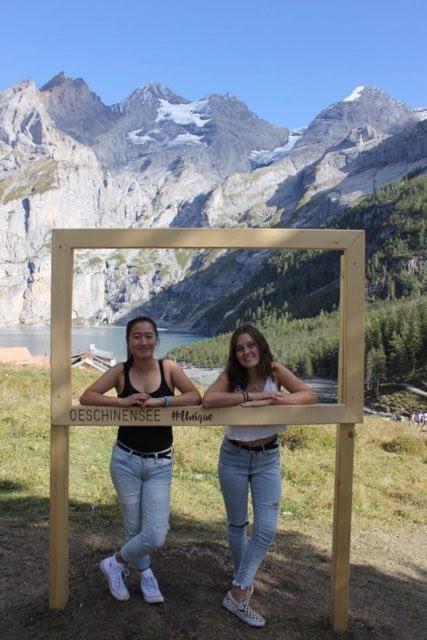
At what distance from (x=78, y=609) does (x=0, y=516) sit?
3.05 metres

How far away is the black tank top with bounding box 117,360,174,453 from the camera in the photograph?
176 inches

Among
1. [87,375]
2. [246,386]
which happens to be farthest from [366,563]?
[87,375]

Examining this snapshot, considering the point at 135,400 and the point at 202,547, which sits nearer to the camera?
the point at 135,400

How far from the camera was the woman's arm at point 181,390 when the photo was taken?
14.5 feet

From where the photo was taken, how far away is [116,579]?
184 inches

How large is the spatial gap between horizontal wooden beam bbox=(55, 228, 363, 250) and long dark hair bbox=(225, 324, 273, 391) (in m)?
0.67

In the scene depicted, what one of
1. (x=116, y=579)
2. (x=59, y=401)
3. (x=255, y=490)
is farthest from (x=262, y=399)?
(x=116, y=579)

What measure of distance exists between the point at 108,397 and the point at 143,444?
449mm

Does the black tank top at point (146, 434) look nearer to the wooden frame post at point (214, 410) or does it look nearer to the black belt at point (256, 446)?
the wooden frame post at point (214, 410)

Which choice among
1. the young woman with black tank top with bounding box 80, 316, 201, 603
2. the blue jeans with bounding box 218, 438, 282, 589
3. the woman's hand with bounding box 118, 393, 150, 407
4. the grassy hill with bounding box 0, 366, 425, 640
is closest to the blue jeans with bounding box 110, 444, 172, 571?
the young woman with black tank top with bounding box 80, 316, 201, 603

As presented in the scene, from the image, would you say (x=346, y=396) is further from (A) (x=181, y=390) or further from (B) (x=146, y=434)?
(B) (x=146, y=434)

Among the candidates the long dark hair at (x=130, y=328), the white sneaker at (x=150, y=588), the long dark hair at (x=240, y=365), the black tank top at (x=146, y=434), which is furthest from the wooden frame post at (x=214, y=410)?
the white sneaker at (x=150, y=588)

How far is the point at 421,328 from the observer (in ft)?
317

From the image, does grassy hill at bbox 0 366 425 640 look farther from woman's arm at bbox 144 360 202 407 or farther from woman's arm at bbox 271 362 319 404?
woman's arm at bbox 271 362 319 404
